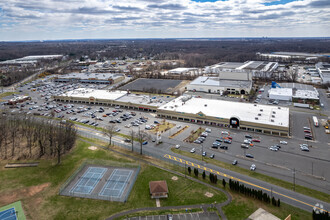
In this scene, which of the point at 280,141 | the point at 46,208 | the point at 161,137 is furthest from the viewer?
the point at 161,137

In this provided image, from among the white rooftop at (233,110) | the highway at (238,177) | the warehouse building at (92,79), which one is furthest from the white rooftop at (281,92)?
the warehouse building at (92,79)

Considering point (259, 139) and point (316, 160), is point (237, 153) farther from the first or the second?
point (316, 160)

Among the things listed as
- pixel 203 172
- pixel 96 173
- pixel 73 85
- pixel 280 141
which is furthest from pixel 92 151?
pixel 73 85

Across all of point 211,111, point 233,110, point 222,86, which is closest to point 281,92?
point 222,86

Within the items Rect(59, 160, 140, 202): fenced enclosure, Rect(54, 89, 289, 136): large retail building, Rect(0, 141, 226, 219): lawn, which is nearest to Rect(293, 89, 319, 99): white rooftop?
Rect(54, 89, 289, 136): large retail building

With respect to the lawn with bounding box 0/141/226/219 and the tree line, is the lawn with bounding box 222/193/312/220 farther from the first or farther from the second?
the tree line
